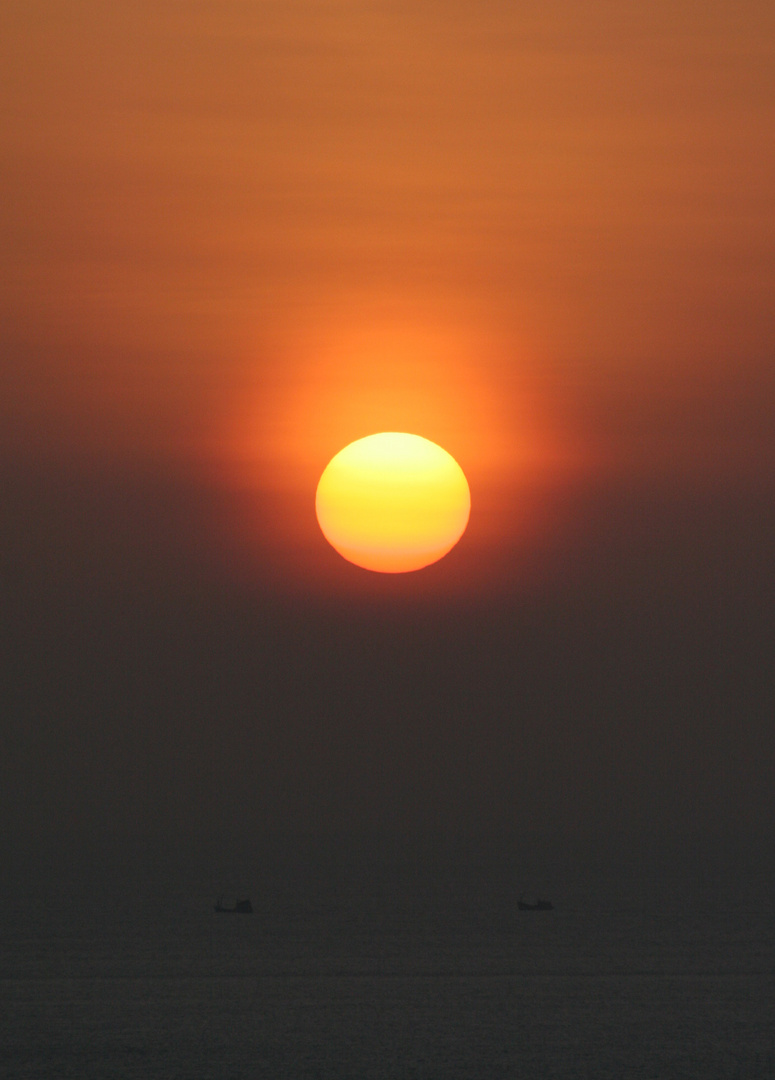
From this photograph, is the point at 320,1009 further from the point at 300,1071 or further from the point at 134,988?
the point at 300,1071

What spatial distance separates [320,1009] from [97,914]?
11524 cm

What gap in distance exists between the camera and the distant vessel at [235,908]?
564 feet

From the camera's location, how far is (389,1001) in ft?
228

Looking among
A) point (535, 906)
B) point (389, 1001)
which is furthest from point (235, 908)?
point (389, 1001)

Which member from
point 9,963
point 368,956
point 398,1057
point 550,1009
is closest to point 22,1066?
point 398,1057

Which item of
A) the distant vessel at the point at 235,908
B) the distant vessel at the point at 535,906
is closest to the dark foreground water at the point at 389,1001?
the distant vessel at the point at 235,908

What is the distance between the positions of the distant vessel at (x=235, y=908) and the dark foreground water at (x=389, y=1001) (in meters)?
23.5

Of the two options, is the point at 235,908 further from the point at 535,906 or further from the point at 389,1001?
the point at 389,1001

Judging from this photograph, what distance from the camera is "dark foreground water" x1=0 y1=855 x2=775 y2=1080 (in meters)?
45.6

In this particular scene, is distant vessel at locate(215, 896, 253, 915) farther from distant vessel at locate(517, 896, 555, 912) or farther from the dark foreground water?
distant vessel at locate(517, 896, 555, 912)

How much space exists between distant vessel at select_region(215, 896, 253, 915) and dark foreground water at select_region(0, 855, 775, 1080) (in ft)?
77.0

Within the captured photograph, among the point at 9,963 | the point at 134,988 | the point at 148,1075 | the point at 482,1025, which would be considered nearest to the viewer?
the point at 148,1075

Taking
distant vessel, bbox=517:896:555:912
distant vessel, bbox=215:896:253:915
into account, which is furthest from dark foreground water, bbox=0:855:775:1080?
distant vessel, bbox=517:896:555:912

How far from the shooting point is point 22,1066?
4353 cm
